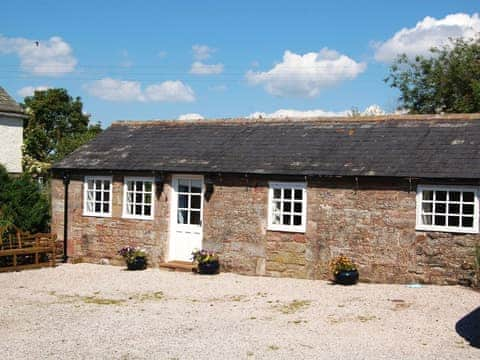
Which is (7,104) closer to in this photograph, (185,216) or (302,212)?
(185,216)

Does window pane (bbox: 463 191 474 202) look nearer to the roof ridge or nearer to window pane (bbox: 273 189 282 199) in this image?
the roof ridge

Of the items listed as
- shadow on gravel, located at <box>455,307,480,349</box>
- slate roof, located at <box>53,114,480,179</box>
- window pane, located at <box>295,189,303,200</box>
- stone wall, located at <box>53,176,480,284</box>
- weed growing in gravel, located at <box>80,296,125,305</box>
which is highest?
slate roof, located at <box>53,114,480,179</box>

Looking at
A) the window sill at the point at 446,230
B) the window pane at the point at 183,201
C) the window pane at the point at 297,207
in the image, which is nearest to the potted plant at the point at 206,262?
the window pane at the point at 183,201

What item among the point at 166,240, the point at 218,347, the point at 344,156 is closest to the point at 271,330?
the point at 218,347

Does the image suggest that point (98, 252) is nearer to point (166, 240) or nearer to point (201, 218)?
point (166, 240)

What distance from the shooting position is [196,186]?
17844mm

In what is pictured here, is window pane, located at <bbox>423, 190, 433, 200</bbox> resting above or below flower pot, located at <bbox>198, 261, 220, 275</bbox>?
above

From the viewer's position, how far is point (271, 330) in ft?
35.1

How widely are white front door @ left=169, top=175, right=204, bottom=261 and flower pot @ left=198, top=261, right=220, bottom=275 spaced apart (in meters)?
1.03

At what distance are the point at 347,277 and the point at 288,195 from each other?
8.89 ft

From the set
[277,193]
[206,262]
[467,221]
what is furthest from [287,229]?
[467,221]

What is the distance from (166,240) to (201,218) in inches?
52.2

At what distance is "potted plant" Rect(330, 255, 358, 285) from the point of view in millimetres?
14875

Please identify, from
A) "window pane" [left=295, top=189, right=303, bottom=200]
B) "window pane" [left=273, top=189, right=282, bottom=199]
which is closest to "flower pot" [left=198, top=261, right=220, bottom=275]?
"window pane" [left=273, top=189, right=282, bottom=199]
